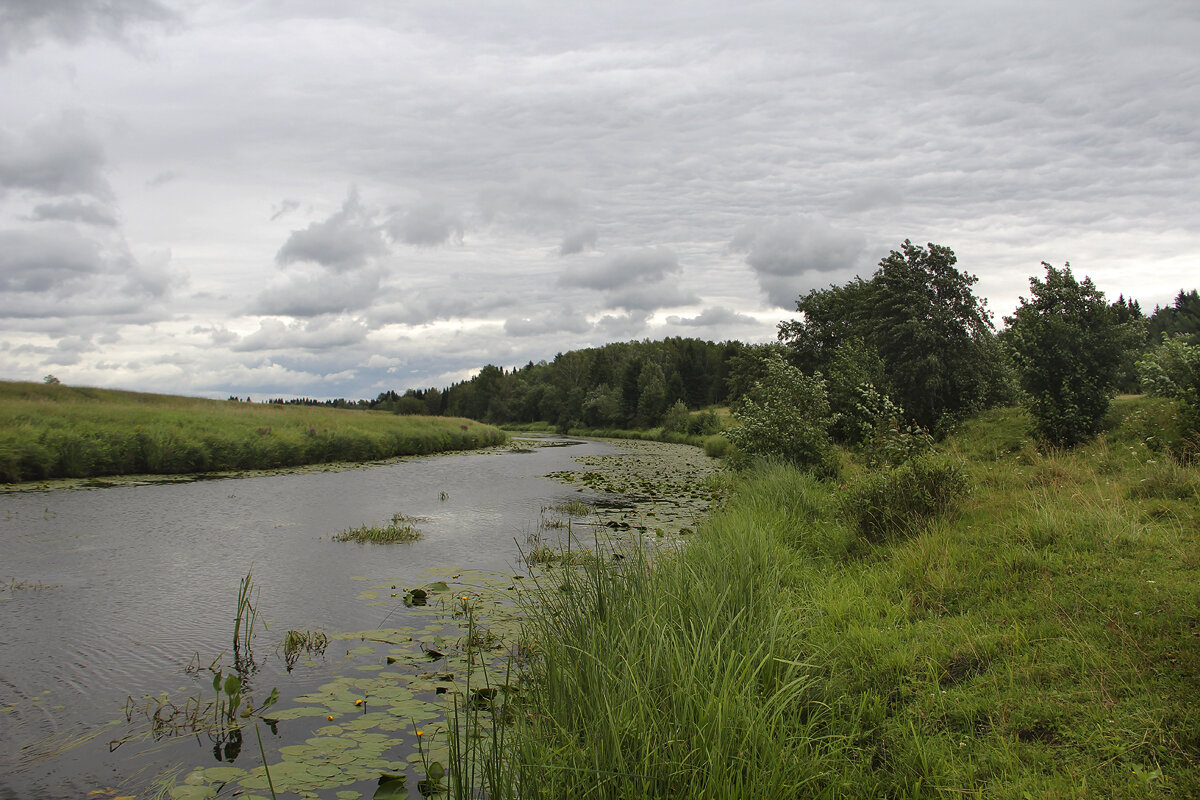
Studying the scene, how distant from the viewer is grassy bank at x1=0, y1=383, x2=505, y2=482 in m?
17.9

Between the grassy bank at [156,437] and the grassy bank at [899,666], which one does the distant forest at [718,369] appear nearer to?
the grassy bank at [899,666]

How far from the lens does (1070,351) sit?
49.1 ft

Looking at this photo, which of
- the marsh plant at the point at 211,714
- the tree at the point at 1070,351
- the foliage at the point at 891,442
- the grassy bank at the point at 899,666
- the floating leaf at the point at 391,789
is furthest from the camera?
the tree at the point at 1070,351

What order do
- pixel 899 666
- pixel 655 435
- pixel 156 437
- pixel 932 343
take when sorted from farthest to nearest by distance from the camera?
pixel 655 435, pixel 932 343, pixel 156 437, pixel 899 666

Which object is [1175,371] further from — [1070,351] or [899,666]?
[899,666]

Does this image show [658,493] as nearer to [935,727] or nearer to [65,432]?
[935,727]

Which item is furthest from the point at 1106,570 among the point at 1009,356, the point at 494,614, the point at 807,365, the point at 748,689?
the point at 807,365

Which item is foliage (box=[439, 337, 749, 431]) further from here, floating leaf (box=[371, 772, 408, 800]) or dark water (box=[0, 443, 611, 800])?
floating leaf (box=[371, 772, 408, 800])

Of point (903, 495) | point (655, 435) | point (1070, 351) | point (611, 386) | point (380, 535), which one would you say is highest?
point (611, 386)

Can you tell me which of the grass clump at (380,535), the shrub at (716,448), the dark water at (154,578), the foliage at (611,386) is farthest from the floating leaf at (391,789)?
the foliage at (611,386)

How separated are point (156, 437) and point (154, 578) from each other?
575 inches

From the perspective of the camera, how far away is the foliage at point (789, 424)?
51.1ft

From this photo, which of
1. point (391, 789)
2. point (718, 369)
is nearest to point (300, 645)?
point (391, 789)

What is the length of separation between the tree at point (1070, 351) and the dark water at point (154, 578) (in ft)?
41.2
